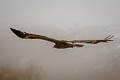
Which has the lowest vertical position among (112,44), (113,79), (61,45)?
(113,79)

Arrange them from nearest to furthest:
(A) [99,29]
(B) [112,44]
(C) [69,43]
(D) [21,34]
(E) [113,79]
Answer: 1. (D) [21,34]
2. (C) [69,43]
3. (A) [99,29]
4. (B) [112,44]
5. (E) [113,79]

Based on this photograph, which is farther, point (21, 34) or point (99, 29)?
point (99, 29)

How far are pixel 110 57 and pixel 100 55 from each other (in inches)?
10.8

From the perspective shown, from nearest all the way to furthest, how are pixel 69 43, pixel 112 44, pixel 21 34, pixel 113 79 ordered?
pixel 21 34 → pixel 69 43 → pixel 112 44 → pixel 113 79

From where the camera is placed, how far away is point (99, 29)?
4734mm

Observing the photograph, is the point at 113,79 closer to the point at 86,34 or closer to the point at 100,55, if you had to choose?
the point at 100,55

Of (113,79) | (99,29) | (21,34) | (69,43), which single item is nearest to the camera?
(21,34)

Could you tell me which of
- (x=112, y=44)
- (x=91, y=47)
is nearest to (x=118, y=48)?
(x=112, y=44)

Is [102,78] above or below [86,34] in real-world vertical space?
below

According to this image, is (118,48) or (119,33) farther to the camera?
(118,48)

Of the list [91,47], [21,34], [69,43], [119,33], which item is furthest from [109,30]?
[21,34]

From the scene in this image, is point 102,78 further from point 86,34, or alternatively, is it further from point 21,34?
point 21,34

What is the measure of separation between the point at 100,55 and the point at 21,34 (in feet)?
8.85

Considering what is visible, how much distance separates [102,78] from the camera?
19.6 ft
